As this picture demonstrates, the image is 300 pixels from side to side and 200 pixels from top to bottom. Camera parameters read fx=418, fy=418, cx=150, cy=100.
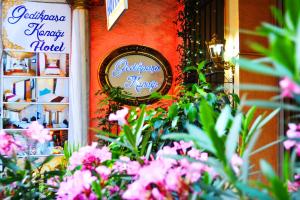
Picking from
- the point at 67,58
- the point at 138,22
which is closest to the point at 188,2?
the point at 138,22

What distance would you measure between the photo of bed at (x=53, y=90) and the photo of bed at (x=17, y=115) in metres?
0.20

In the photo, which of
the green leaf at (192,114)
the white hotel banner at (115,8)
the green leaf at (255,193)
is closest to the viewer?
the green leaf at (255,193)

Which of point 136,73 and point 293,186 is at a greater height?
point 136,73

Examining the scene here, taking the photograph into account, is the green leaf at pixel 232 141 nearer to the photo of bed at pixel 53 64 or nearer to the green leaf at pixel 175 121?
the green leaf at pixel 175 121

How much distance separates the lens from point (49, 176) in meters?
1.48

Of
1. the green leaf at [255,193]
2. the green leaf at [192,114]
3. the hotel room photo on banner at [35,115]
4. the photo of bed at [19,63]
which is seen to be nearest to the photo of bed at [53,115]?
the hotel room photo on banner at [35,115]

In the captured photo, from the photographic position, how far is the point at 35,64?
17.5 feet

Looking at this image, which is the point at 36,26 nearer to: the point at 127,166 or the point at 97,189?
the point at 127,166

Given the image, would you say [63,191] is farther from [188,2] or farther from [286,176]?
[188,2]

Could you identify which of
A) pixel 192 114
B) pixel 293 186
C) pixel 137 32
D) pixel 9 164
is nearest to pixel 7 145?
pixel 9 164

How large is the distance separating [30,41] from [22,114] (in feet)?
3.06

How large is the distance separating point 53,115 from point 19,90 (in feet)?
1.73

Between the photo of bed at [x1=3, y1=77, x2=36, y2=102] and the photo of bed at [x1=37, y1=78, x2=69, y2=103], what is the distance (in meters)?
0.09

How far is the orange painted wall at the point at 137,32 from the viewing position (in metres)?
5.60
